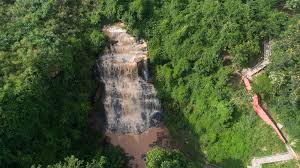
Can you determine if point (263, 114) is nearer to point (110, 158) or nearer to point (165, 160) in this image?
point (165, 160)

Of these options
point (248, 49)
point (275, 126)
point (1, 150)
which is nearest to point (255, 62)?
point (248, 49)

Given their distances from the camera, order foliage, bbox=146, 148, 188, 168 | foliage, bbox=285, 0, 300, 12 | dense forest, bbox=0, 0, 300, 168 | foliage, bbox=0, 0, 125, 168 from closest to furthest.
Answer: foliage, bbox=146, 148, 188, 168
foliage, bbox=0, 0, 125, 168
dense forest, bbox=0, 0, 300, 168
foliage, bbox=285, 0, 300, 12

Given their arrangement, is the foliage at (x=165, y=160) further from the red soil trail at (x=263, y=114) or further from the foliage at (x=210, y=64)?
the red soil trail at (x=263, y=114)

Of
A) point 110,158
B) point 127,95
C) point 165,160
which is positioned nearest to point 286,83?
point 165,160

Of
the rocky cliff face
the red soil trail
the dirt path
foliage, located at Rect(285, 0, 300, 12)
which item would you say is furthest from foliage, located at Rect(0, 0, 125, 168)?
foliage, located at Rect(285, 0, 300, 12)

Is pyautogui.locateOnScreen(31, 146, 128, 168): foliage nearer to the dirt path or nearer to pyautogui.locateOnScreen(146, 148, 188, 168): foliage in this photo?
pyautogui.locateOnScreen(146, 148, 188, 168): foliage

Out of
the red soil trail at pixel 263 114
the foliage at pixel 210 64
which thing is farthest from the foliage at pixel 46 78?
the red soil trail at pixel 263 114
